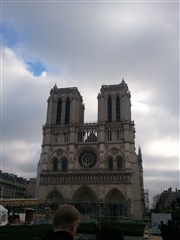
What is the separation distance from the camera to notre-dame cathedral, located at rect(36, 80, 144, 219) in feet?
166

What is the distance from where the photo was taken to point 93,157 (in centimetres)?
5569

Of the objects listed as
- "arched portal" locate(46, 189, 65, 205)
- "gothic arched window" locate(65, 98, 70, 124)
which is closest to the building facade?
"arched portal" locate(46, 189, 65, 205)

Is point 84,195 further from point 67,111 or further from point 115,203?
point 67,111

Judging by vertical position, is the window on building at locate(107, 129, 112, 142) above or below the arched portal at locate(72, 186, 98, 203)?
above

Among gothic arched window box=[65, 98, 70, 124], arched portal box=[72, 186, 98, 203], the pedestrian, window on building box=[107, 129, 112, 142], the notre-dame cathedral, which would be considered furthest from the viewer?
gothic arched window box=[65, 98, 70, 124]

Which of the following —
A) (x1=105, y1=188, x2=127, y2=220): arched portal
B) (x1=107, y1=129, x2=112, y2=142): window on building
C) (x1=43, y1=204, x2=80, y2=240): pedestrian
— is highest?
(x1=107, y1=129, x2=112, y2=142): window on building

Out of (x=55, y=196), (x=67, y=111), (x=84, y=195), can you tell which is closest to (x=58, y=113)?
(x=67, y=111)

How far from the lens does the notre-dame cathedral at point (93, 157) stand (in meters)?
50.7

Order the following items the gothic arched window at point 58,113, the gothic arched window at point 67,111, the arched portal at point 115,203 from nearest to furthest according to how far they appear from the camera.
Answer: the arched portal at point 115,203, the gothic arched window at point 67,111, the gothic arched window at point 58,113

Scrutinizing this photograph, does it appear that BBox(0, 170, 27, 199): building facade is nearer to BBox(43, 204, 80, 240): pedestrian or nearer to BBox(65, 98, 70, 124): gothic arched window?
BBox(65, 98, 70, 124): gothic arched window

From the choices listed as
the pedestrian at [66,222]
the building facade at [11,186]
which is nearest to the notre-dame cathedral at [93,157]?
the building facade at [11,186]

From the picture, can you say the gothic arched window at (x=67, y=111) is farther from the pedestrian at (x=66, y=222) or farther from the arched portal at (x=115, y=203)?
the pedestrian at (x=66, y=222)

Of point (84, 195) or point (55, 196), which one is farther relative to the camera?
point (55, 196)

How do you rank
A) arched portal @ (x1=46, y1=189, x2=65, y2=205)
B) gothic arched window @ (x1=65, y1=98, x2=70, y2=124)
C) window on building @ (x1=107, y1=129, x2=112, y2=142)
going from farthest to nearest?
gothic arched window @ (x1=65, y1=98, x2=70, y2=124) → window on building @ (x1=107, y1=129, x2=112, y2=142) → arched portal @ (x1=46, y1=189, x2=65, y2=205)
